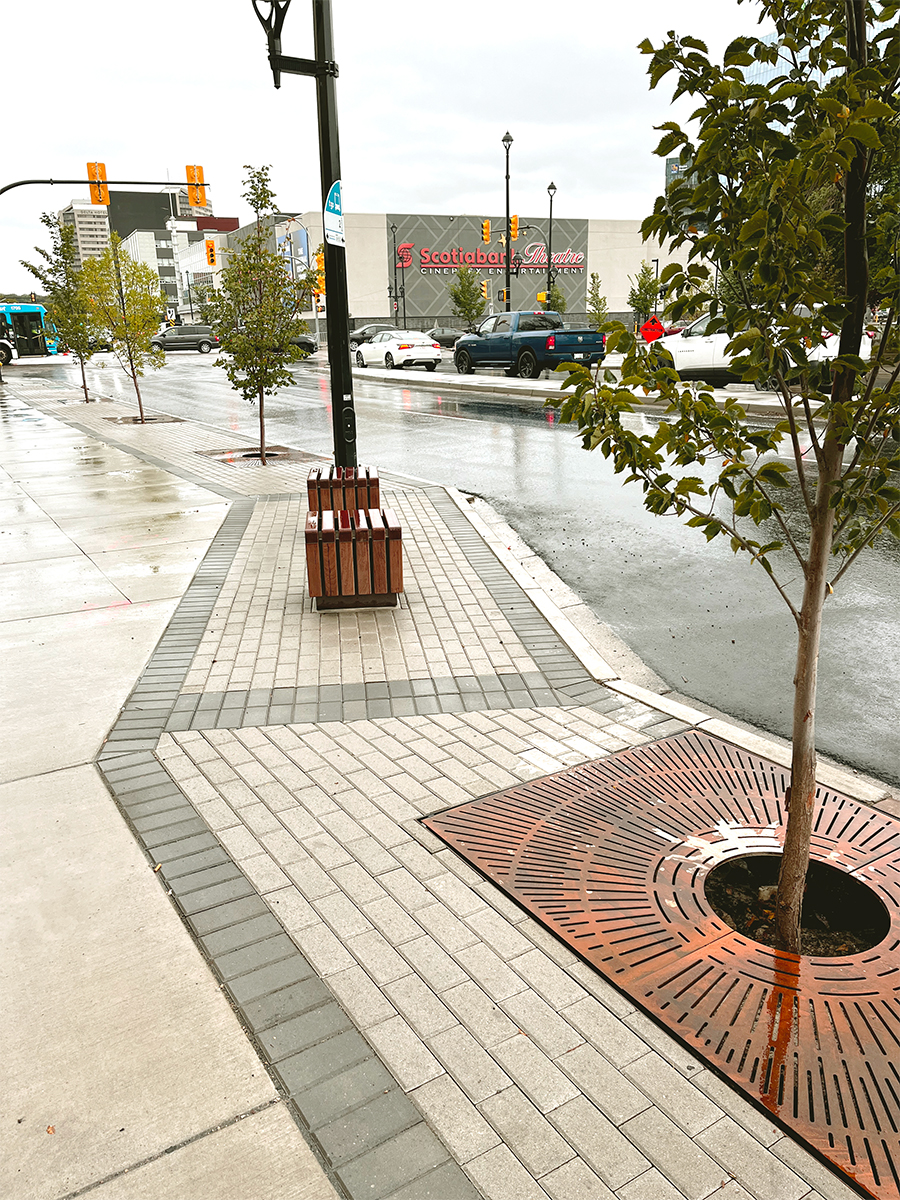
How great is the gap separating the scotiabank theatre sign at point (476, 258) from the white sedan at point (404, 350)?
30.9m

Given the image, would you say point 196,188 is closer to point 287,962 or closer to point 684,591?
point 684,591

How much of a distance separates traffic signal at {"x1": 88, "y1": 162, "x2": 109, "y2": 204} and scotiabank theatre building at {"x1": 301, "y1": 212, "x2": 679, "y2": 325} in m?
39.3

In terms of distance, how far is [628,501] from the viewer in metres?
10.9

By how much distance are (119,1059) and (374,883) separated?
1072 mm

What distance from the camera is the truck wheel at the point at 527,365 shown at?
26967 millimetres

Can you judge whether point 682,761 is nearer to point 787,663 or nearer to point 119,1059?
point 787,663

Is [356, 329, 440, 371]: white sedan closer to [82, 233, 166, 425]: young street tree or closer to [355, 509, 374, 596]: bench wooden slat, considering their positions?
[82, 233, 166, 425]: young street tree

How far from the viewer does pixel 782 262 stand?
2453mm

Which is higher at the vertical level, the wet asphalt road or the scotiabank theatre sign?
the scotiabank theatre sign

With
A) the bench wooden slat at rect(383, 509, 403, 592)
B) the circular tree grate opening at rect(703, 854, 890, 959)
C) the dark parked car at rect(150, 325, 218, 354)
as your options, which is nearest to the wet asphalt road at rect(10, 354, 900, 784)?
the circular tree grate opening at rect(703, 854, 890, 959)

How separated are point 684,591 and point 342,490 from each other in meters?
Result: 3.23

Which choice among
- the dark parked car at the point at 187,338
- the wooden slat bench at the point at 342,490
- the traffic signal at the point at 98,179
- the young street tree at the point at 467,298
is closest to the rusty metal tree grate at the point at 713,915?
the wooden slat bench at the point at 342,490

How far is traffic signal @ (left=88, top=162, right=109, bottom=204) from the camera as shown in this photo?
28.5 metres

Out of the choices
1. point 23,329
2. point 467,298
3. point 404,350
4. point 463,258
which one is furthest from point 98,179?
point 463,258
